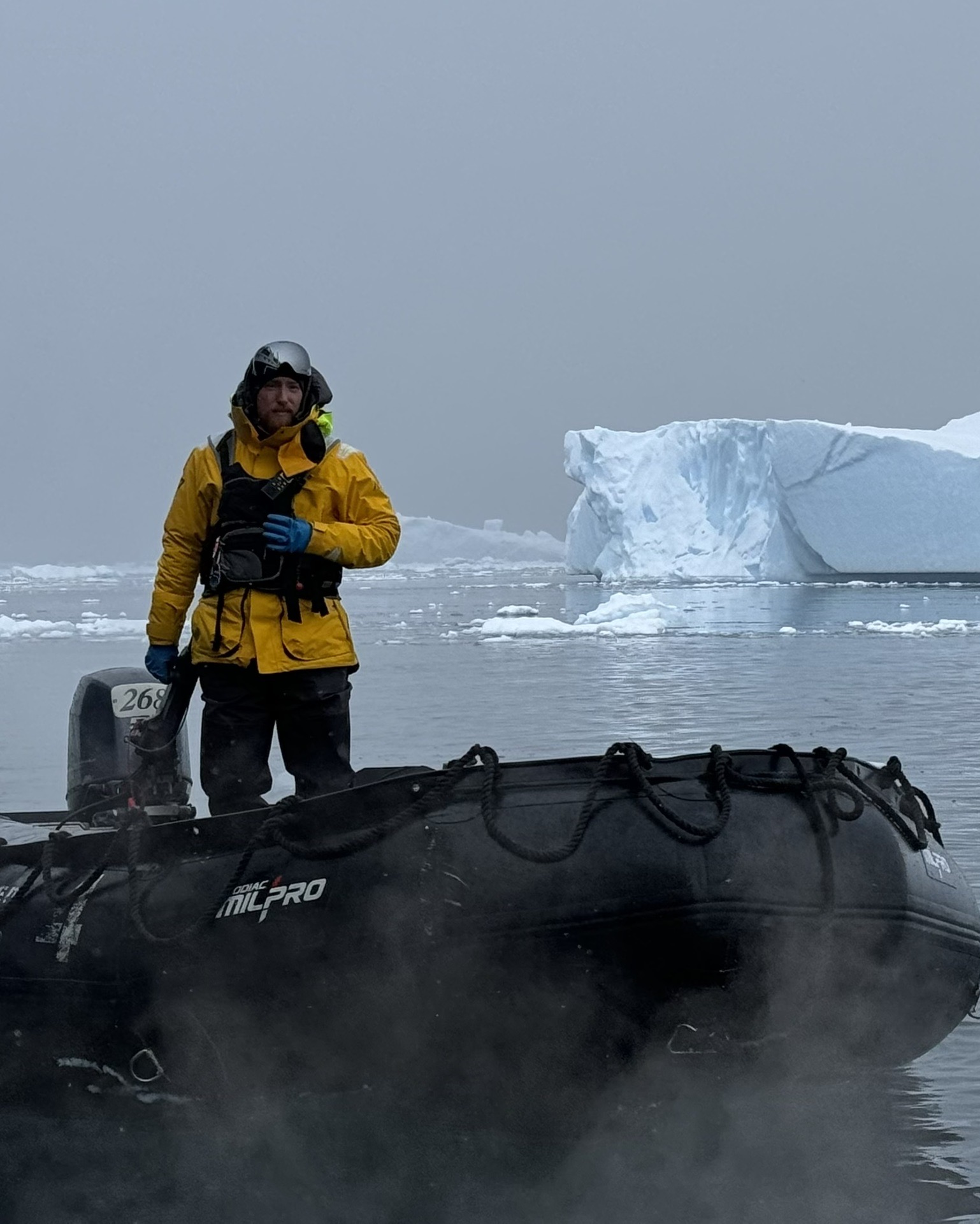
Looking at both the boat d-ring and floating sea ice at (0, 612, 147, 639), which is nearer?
the boat d-ring

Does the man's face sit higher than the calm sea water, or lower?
higher

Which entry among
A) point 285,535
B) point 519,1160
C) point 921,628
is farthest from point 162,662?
point 921,628

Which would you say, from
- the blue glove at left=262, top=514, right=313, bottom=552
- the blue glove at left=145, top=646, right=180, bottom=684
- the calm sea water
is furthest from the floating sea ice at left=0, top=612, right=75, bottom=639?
the blue glove at left=262, top=514, right=313, bottom=552

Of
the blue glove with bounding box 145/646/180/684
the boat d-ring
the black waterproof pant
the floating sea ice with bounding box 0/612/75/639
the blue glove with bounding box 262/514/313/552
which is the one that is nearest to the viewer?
the boat d-ring

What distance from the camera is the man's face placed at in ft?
9.73

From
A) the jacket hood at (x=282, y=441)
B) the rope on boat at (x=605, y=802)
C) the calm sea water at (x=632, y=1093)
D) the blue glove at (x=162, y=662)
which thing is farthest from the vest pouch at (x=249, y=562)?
the calm sea water at (x=632, y=1093)

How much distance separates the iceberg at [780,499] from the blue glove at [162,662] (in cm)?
2963

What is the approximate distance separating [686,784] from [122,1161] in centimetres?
132

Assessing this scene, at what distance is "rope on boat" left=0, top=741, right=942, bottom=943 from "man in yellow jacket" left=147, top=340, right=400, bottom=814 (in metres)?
0.33

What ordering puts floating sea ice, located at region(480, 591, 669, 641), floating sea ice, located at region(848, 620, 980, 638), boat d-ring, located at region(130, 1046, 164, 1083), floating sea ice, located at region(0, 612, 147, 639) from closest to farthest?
boat d-ring, located at region(130, 1046, 164, 1083) → floating sea ice, located at region(848, 620, 980, 638) → floating sea ice, located at region(480, 591, 669, 641) → floating sea ice, located at region(0, 612, 147, 639)

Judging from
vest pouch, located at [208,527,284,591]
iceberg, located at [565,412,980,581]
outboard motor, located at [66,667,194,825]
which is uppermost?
iceberg, located at [565,412,980,581]

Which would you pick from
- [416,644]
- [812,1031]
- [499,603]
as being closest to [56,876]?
[812,1031]

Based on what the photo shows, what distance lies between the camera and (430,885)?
256 cm

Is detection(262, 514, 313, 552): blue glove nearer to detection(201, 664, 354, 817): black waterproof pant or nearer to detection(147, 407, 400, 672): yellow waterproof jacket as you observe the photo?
detection(147, 407, 400, 672): yellow waterproof jacket
